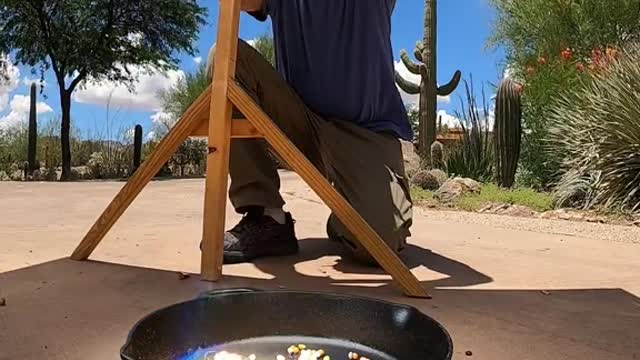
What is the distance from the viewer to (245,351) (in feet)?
3.09

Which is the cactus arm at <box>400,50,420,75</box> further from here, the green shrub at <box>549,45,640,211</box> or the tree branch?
the tree branch

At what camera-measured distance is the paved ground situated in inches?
41.5

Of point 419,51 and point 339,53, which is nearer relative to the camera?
point 339,53

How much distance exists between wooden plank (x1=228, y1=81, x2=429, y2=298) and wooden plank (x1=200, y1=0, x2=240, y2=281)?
82 millimetres

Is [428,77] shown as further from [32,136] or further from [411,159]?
[32,136]

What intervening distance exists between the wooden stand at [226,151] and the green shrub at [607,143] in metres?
2.95

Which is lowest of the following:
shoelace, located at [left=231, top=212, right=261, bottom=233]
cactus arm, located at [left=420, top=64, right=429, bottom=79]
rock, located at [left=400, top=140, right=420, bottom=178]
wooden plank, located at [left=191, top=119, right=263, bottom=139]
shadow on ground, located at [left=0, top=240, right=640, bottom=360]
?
shadow on ground, located at [left=0, top=240, right=640, bottom=360]

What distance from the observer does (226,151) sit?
144 cm

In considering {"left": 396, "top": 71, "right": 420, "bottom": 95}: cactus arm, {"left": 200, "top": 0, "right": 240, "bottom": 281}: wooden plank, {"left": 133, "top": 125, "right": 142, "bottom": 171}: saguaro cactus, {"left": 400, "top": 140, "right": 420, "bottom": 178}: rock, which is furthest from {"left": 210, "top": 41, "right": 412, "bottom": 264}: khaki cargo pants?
{"left": 133, "top": 125, "right": 142, "bottom": 171}: saguaro cactus

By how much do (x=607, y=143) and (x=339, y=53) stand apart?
310 cm

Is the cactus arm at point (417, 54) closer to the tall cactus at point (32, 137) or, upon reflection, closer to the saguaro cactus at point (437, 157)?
the saguaro cactus at point (437, 157)

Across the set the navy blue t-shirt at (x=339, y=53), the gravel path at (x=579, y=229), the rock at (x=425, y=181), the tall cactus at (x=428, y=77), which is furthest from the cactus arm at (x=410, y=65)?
the navy blue t-shirt at (x=339, y=53)

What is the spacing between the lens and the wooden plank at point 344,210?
1.36 meters

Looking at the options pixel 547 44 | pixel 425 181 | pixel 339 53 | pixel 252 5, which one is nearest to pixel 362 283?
pixel 339 53
